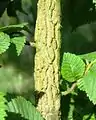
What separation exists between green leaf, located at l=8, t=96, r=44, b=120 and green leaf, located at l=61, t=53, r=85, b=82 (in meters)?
0.09

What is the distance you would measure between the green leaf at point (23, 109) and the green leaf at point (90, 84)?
0.09 metres

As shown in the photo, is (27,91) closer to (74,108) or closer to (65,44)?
(65,44)

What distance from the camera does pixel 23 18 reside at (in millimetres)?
1132

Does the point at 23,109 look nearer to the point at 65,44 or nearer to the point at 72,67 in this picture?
the point at 72,67

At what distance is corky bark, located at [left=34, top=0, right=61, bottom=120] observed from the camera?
625 millimetres

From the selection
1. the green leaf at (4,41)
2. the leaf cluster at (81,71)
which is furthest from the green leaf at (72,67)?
→ the green leaf at (4,41)

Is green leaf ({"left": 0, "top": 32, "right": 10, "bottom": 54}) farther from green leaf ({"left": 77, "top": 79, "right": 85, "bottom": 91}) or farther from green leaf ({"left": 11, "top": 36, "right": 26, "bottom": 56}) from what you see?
green leaf ({"left": 77, "top": 79, "right": 85, "bottom": 91})

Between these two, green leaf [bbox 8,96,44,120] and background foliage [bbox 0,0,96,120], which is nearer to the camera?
green leaf [bbox 8,96,44,120]

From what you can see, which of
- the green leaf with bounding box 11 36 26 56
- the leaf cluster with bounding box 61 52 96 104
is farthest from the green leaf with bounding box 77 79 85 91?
the green leaf with bounding box 11 36 26 56

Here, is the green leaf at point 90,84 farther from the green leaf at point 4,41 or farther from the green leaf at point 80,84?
the green leaf at point 4,41

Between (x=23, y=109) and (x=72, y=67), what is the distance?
115 mm

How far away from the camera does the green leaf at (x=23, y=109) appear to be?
1.93 feet

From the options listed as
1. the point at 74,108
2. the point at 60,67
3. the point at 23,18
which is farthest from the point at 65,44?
the point at 60,67

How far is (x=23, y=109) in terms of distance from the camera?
596 millimetres
